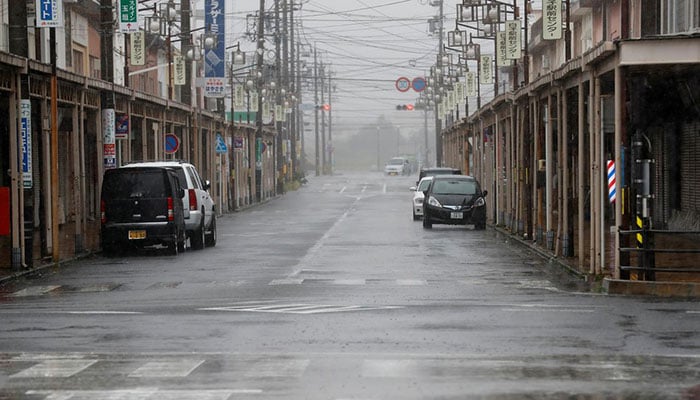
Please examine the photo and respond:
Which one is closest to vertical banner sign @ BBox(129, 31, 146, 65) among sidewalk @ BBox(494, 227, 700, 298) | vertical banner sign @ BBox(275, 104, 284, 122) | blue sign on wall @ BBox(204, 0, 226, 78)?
blue sign on wall @ BBox(204, 0, 226, 78)

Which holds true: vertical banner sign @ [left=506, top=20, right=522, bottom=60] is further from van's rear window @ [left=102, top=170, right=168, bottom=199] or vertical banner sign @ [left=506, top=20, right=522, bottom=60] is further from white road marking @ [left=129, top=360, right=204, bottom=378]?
white road marking @ [left=129, top=360, right=204, bottom=378]

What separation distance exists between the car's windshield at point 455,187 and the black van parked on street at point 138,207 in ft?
44.5

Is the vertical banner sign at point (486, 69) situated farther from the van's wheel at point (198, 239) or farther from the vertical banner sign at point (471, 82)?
the van's wheel at point (198, 239)

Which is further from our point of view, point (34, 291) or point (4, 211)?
point (4, 211)

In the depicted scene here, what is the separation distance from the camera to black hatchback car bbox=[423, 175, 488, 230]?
4238 centimetres

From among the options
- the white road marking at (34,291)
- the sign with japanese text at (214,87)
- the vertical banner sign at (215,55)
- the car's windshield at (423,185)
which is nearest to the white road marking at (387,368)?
the white road marking at (34,291)

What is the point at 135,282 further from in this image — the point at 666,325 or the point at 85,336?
the point at 666,325

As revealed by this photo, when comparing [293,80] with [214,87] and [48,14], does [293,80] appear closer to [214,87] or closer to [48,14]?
[214,87]

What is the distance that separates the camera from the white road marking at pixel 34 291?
21.7 meters

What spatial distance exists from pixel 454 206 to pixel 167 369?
30532 mm

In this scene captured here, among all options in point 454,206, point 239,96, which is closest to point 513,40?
point 454,206

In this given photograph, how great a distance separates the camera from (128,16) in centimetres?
4172

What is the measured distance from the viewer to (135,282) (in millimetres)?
23609

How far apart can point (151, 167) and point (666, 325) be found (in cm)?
1681
